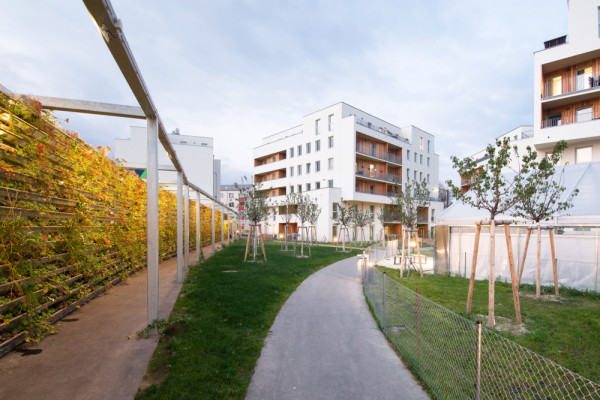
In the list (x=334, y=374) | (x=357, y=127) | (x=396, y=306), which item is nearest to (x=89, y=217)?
(x=334, y=374)

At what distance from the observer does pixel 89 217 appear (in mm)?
6410

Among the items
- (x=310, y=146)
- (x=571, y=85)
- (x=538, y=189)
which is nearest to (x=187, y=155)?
(x=310, y=146)

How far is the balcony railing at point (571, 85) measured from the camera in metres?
17.5

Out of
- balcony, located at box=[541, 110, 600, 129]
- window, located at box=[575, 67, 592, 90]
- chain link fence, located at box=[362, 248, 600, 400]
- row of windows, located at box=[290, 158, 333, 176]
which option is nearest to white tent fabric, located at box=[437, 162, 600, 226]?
chain link fence, located at box=[362, 248, 600, 400]

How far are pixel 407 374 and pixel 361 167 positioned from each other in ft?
120

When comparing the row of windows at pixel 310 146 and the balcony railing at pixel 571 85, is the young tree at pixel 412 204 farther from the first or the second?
the row of windows at pixel 310 146

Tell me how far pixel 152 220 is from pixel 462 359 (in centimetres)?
541

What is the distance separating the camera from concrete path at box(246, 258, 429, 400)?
12.4 ft

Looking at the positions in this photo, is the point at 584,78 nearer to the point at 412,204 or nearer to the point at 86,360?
the point at 412,204

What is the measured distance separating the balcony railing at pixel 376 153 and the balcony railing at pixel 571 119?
2038 cm

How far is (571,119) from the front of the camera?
1898cm

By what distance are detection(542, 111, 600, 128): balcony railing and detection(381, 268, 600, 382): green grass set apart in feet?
47.8

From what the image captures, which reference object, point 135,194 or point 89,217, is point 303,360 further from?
point 135,194

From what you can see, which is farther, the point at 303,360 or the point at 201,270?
the point at 201,270
